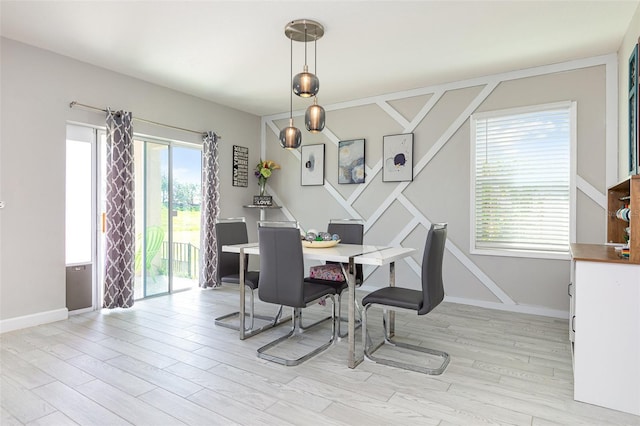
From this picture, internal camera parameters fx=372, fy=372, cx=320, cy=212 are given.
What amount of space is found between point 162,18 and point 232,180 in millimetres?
2856

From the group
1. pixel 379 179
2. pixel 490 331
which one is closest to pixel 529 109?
pixel 379 179

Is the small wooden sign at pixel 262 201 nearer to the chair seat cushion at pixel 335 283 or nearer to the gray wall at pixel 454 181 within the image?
the gray wall at pixel 454 181

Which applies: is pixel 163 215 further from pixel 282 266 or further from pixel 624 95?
pixel 624 95

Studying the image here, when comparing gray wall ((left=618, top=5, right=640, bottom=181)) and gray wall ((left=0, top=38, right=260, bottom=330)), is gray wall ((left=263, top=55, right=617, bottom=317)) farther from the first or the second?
gray wall ((left=0, top=38, right=260, bottom=330))

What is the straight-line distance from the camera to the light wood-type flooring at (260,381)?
6.44 ft

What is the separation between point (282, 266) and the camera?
2.69 m

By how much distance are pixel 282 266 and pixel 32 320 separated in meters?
2.60

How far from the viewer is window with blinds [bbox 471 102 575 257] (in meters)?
3.87

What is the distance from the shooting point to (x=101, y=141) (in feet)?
13.4

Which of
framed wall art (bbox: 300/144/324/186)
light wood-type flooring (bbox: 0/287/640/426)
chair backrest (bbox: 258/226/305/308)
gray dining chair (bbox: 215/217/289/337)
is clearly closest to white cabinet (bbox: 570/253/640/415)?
light wood-type flooring (bbox: 0/287/640/426)

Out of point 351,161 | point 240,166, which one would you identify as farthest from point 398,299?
point 240,166

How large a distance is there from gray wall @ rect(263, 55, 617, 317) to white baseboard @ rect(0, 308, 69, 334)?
10.4 ft

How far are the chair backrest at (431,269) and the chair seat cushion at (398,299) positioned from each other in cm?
6

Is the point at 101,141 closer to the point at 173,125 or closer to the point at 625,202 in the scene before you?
→ the point at 173,125
